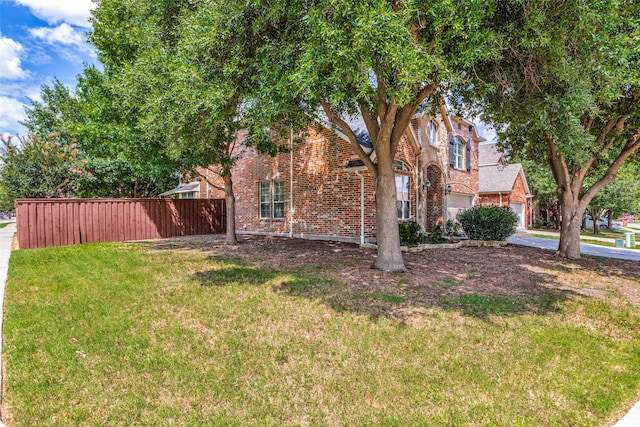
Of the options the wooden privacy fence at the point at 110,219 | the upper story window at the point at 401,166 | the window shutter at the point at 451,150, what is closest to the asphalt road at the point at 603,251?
the window shutter at the point at 451,150

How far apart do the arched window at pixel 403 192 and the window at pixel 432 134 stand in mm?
2704

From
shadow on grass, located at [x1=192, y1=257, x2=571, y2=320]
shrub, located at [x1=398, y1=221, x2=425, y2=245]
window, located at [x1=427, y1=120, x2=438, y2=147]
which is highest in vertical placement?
window, located at [x1=427, y1=120, x2=438, y2=147]

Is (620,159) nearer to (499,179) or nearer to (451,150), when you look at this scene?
(451,150)

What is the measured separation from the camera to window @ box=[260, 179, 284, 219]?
15085mm

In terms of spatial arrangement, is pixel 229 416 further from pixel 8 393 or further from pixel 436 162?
pixel 436 162

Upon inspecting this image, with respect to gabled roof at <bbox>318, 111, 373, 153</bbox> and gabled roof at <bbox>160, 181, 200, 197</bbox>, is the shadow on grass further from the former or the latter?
gabled roof at <bbox>160, 181, 200, 197</bbox>

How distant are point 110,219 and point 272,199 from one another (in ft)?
21.7

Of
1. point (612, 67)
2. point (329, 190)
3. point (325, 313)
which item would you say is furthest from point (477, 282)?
point (329, 190)

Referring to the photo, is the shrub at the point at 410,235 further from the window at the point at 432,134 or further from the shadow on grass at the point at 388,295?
the window at the point at 432,134

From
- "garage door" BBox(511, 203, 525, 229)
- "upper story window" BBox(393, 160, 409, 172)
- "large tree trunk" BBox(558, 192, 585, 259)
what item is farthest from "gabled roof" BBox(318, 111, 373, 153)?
"garage door" BBox(511, 203, 525, 229)

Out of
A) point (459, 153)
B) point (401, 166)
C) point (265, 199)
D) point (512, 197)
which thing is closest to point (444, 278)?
point (401, 166)

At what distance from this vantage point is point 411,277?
7.20 m

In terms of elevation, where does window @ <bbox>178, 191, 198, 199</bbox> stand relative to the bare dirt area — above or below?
above

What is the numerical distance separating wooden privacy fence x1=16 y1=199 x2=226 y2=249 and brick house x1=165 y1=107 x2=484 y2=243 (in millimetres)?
2198
